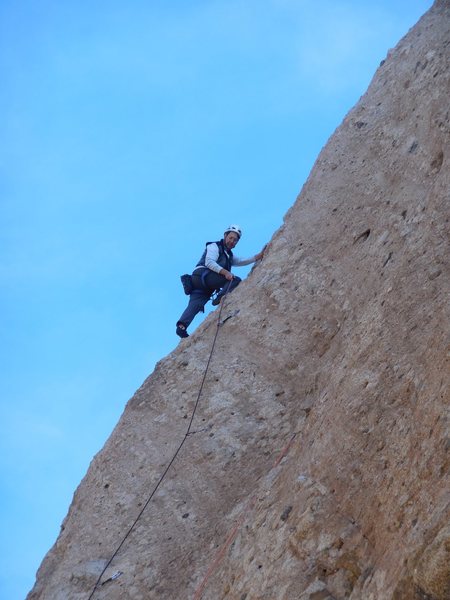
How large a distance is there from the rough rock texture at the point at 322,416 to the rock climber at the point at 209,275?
5.71 feet

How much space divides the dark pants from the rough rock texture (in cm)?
176

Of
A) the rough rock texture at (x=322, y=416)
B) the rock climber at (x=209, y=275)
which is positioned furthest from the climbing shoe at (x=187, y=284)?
the rough rock texture at (x=322, y=416)

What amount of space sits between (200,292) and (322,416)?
6201mm

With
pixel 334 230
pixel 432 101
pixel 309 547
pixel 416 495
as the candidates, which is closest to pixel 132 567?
pixel 309 547

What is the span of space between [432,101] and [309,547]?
660cm

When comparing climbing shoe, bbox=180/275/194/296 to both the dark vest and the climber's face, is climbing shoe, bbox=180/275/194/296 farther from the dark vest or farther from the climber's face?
the climber's face

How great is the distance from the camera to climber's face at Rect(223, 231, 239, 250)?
16.0 meters

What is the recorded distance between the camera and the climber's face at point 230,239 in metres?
16.0

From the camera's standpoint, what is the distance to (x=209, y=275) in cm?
1578

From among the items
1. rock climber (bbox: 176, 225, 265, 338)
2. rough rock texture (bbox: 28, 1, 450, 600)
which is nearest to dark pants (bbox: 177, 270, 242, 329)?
rock climber (bbox: 176, 225, 265, 338)

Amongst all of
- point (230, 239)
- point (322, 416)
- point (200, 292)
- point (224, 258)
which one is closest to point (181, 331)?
point (200, 292)

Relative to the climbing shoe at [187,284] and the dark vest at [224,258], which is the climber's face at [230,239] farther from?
the climbing shoe at [187,284]

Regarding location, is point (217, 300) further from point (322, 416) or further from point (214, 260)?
point (322, 416)

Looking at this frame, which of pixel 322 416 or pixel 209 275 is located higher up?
pixel 209 275
